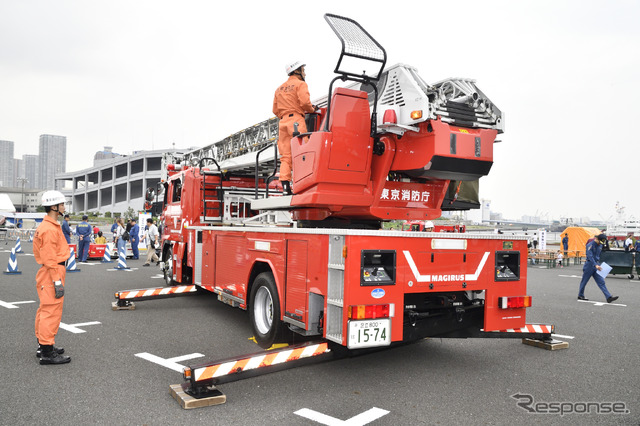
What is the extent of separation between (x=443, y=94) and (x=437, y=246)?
170 cm

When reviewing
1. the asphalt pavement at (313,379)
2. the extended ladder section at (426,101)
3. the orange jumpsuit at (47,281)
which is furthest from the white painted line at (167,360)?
the extended ladder section at (426,101)

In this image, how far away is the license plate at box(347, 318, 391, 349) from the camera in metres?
4.27

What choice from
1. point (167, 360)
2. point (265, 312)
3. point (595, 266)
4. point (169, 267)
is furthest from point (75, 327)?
point (595, 266)

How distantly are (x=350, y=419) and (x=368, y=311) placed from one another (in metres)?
0.95

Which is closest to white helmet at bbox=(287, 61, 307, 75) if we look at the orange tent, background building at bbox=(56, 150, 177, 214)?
the orange tent

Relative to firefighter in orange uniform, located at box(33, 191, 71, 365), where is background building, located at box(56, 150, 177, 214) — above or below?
above

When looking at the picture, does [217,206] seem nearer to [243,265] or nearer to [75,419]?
[243,265]

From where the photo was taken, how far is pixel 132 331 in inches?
269

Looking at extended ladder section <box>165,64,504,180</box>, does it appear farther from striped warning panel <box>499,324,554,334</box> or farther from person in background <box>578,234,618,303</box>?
person in background <box>578,234,618,303</box>

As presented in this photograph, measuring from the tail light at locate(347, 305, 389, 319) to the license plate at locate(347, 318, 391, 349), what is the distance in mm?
46

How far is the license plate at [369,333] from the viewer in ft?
14.0

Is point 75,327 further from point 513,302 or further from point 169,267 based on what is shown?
point 513,302

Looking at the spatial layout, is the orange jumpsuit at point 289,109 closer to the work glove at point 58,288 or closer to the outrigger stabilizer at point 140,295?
the work glove at point 58,288

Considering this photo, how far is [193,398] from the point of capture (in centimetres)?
410
